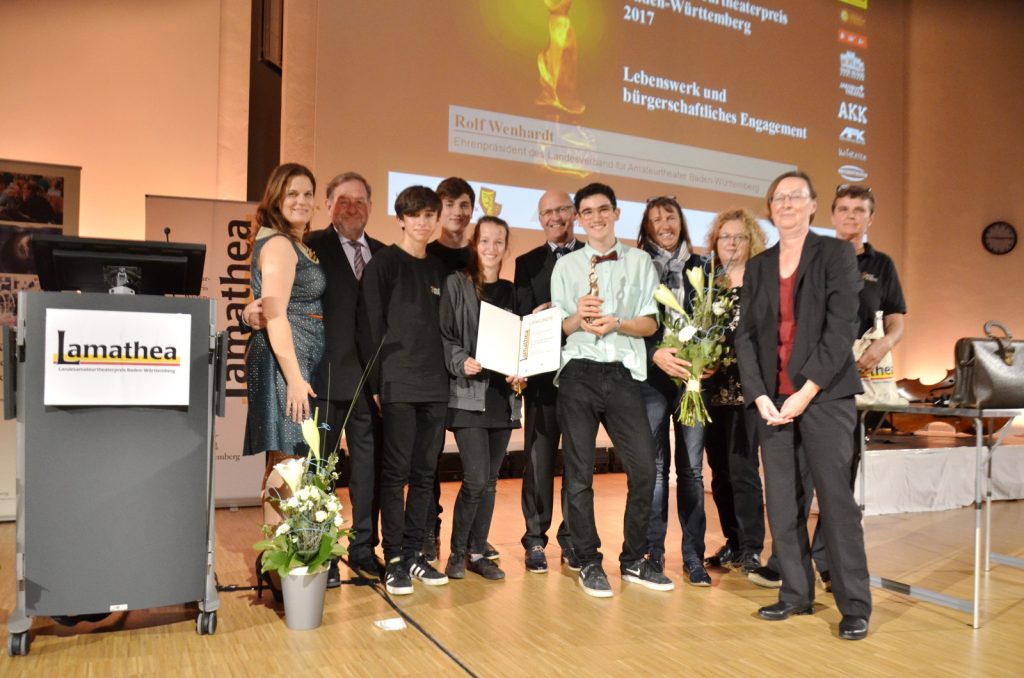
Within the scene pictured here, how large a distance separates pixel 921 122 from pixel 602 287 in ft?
24.3

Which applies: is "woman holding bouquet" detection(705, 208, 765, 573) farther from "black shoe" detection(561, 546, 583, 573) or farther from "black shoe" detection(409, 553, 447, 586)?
"black shoe" detection(409, 553, 447, 586)

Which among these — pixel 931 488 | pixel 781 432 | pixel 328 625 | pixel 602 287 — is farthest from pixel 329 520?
pixel 931 488

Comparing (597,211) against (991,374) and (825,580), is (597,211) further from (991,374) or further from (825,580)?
(825,580)

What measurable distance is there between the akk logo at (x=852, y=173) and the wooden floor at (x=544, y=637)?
537cm

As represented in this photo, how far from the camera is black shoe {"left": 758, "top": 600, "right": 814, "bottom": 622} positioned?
9.82 feet

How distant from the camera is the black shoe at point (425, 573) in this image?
3.36m

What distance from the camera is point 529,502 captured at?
3.72 metres

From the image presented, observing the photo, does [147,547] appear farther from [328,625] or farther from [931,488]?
[931,488]

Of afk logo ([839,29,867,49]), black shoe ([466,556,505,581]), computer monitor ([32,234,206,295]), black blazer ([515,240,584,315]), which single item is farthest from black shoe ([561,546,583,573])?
afk logo ([839,29,867,49])

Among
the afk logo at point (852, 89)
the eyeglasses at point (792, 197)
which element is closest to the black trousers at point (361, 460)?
the eyeglasses at point (792, 197)

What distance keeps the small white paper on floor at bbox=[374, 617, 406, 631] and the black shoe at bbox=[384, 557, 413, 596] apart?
0.96 ft

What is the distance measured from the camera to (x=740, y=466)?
142 inches

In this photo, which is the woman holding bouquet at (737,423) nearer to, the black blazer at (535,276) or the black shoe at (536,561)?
the black blazer at (535,276)

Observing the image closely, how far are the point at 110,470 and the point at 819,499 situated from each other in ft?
7.81
